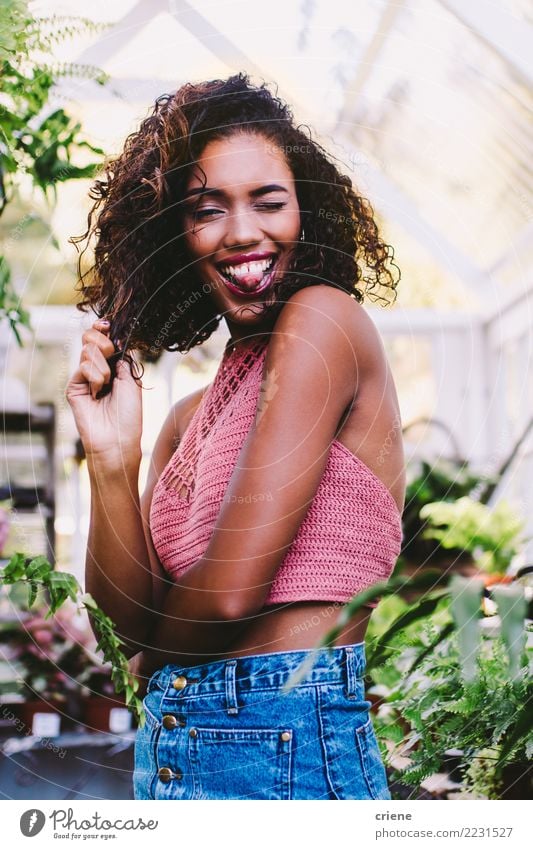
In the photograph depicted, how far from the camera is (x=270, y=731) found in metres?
0.60

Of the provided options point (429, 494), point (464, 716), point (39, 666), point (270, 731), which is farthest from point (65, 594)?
point (39, 666)

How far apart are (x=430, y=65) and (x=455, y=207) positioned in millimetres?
143

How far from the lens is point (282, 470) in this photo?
22.8 inches

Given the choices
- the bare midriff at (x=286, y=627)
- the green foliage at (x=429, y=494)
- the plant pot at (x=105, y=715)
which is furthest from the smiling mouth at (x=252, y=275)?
the plant pot at (x=105, y=715)

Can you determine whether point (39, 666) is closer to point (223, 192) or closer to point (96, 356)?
point (96, 356)

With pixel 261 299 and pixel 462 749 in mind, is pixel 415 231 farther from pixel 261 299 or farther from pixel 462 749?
pixel 462 749

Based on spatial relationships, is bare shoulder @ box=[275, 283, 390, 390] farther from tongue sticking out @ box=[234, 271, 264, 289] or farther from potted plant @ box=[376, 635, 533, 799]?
potted plant @ box=[376, 635, 533, 799]

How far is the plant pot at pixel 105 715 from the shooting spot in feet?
4.16

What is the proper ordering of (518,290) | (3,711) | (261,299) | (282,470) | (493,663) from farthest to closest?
(3,711) < (518,290) < (493,663) < (261,299) < (282,470)

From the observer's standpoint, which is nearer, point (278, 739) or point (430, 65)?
point (278, 739)

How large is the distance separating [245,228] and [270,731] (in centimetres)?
38

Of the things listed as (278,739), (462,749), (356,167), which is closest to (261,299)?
(356,167)

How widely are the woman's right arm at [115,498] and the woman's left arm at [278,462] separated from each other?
88 mm
